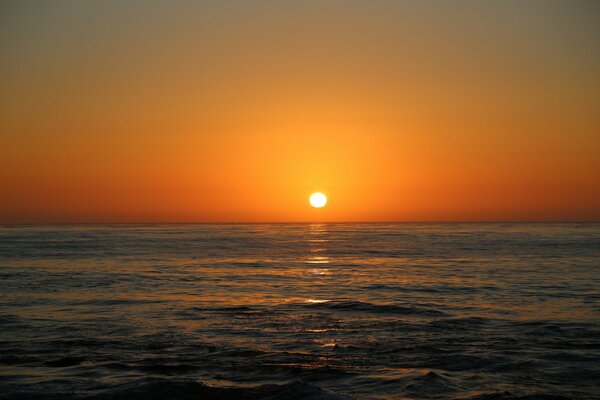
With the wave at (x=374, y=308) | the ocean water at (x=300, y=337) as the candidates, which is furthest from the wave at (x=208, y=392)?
the wave at (x=374, y=308)

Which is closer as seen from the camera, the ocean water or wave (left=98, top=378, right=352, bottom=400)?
wave (left=98, top=378, right=352, bottom=400)

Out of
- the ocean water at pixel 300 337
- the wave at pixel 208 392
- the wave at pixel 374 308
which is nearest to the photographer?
the wave at pixel 208 392

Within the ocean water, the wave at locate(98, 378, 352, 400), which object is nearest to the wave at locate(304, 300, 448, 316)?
the ocean water

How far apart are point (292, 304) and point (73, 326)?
8.00 m

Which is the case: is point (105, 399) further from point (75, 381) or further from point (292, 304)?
point (292, 304)

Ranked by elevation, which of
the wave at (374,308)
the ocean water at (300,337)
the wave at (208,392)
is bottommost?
the wave at (374,308)

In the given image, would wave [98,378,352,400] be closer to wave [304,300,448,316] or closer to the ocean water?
the ocean water

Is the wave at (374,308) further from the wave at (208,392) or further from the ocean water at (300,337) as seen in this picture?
the wave at (208,392)

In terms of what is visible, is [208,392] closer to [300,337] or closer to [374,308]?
[300,337]

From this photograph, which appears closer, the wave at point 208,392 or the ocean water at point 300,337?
the wave at point 208,392

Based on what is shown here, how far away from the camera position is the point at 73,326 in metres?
17.5

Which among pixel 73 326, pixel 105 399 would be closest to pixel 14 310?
pixel 73 326

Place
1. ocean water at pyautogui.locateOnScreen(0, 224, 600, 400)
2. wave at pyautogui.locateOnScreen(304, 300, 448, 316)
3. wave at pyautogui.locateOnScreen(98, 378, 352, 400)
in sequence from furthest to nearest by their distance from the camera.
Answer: wave at pyautogui.locateOnScreen(304, 300, 448, 316)
ocean water at pyautogui.locateOnScreen(0, 224, 600, 400)
wave at pyautogui.locateOnScreen(98, 378, 352, 400)

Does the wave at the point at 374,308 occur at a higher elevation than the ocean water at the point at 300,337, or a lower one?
lower
